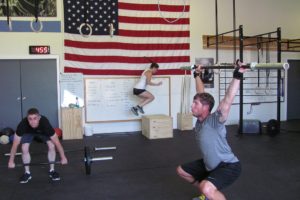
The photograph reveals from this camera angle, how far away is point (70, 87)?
269 inches

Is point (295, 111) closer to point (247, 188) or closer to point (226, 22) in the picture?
point (226, 22)

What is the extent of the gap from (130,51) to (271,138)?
347 centimetres

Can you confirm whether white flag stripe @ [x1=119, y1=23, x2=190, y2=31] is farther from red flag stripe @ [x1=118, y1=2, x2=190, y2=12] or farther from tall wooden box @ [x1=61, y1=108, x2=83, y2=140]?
tall wooden box @ [x1=61, y1=108, x2=83, y2=140]

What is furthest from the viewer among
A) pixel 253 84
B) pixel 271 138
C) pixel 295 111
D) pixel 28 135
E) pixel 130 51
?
pixel 295 111

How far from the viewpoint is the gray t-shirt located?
2.65 meters

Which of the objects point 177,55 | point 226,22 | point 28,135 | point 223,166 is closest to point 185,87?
point 177,55

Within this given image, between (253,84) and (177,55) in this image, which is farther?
(253,84)

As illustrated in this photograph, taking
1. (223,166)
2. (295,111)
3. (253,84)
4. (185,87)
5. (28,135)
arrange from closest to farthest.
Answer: (223,166) → (28,135) → (185,87) → (253,84) → (295,111)

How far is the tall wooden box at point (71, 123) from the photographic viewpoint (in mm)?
6535

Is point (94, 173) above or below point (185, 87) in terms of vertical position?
below

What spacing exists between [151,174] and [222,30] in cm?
486

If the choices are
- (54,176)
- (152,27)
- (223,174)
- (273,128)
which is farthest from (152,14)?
(223,174)

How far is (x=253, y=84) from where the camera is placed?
27.2 ft

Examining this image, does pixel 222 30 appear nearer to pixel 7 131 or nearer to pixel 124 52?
pixel 124 52
